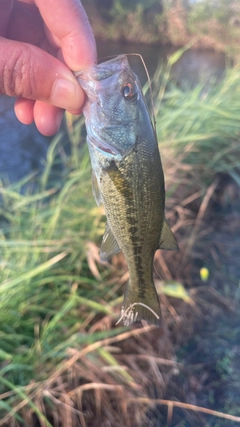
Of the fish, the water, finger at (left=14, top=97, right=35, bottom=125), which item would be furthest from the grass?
the water

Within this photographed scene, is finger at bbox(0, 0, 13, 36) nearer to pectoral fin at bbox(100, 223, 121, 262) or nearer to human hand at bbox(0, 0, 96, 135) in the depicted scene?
human hand at bbox(0, 0, 96, 135)

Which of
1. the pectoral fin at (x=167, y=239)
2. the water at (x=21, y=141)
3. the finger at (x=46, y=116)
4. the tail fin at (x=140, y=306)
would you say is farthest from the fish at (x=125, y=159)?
the water at (x=21, y=141)

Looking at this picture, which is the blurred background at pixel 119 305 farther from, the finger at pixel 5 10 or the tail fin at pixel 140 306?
the finger at pixel 5 10

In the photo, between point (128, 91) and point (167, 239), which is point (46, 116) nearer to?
point (128, 91)

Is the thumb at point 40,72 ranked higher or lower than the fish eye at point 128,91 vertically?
higher

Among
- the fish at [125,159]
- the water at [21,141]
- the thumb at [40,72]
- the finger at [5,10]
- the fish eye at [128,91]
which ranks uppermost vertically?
the finger at [5,10]

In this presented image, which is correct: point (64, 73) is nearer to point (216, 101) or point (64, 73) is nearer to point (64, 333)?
point (64, 333)

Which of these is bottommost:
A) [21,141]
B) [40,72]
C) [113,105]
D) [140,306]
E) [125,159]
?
[21,141]

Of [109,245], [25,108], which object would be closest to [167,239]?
[109,245]
